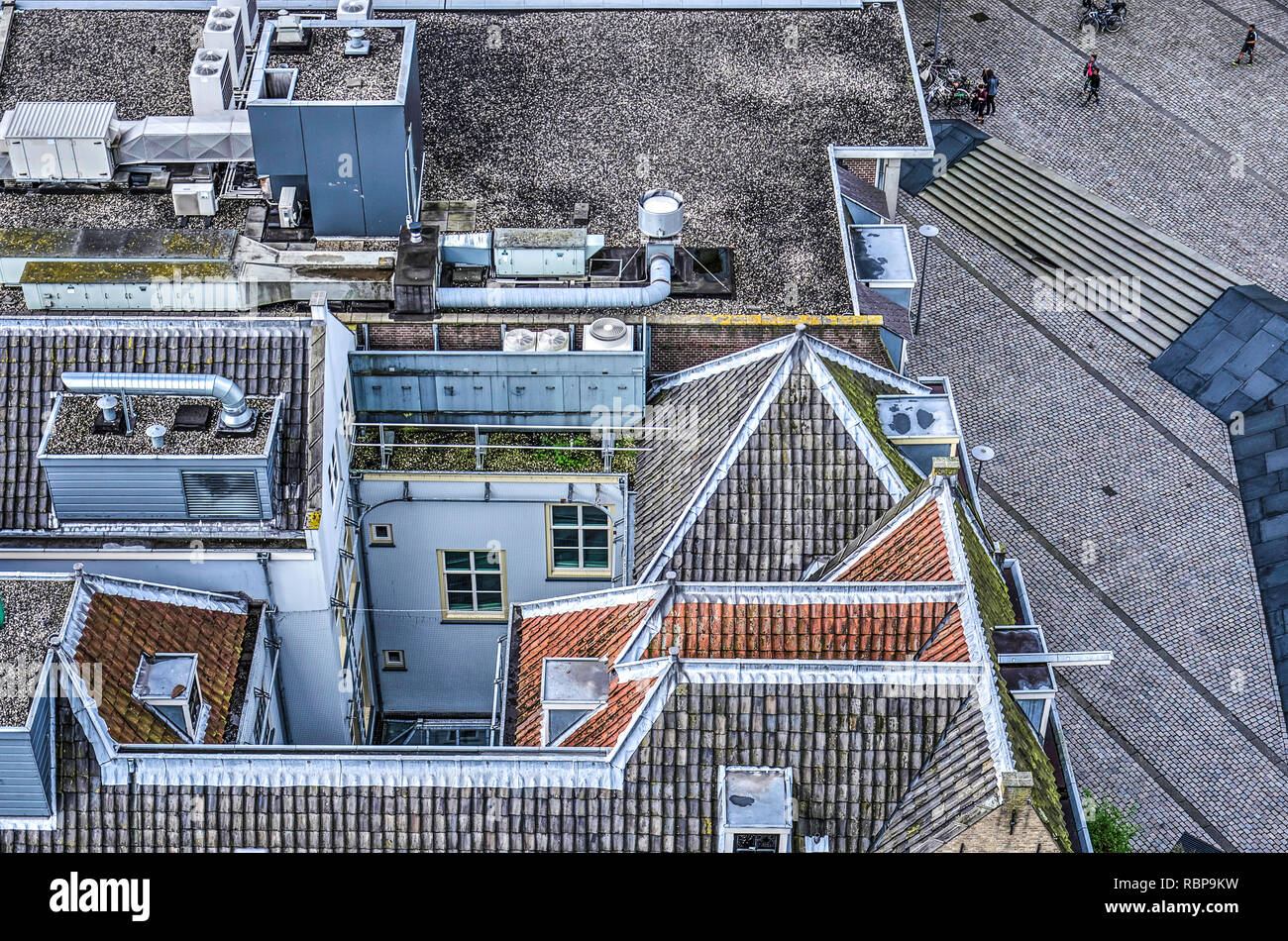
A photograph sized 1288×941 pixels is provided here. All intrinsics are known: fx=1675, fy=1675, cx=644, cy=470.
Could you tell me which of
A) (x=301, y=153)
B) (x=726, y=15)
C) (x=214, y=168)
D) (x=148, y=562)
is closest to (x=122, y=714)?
(x=148, y=562)

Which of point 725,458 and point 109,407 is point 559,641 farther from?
point 109,407

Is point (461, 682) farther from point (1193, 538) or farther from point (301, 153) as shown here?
point (1193, 538)

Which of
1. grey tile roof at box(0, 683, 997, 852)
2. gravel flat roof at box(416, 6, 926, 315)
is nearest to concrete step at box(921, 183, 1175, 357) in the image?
A: gravel flat roof at box(416, 6, 926, 315)

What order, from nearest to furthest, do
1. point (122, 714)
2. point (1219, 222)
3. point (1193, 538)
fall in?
point (122, 714), point (1193, 538), point (1219, 222)

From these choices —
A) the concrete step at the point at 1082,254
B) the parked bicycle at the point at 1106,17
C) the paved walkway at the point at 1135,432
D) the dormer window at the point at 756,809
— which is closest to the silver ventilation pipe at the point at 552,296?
the dormer window at the point at 756,809

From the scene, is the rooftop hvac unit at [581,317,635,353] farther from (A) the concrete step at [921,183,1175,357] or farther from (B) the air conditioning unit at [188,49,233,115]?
(A) the concrete step at [921,183,1175,357]

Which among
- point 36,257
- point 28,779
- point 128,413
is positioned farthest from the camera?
point 36,257

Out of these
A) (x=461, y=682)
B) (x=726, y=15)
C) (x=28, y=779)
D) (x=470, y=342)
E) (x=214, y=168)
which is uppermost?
(x=726, y=15)
